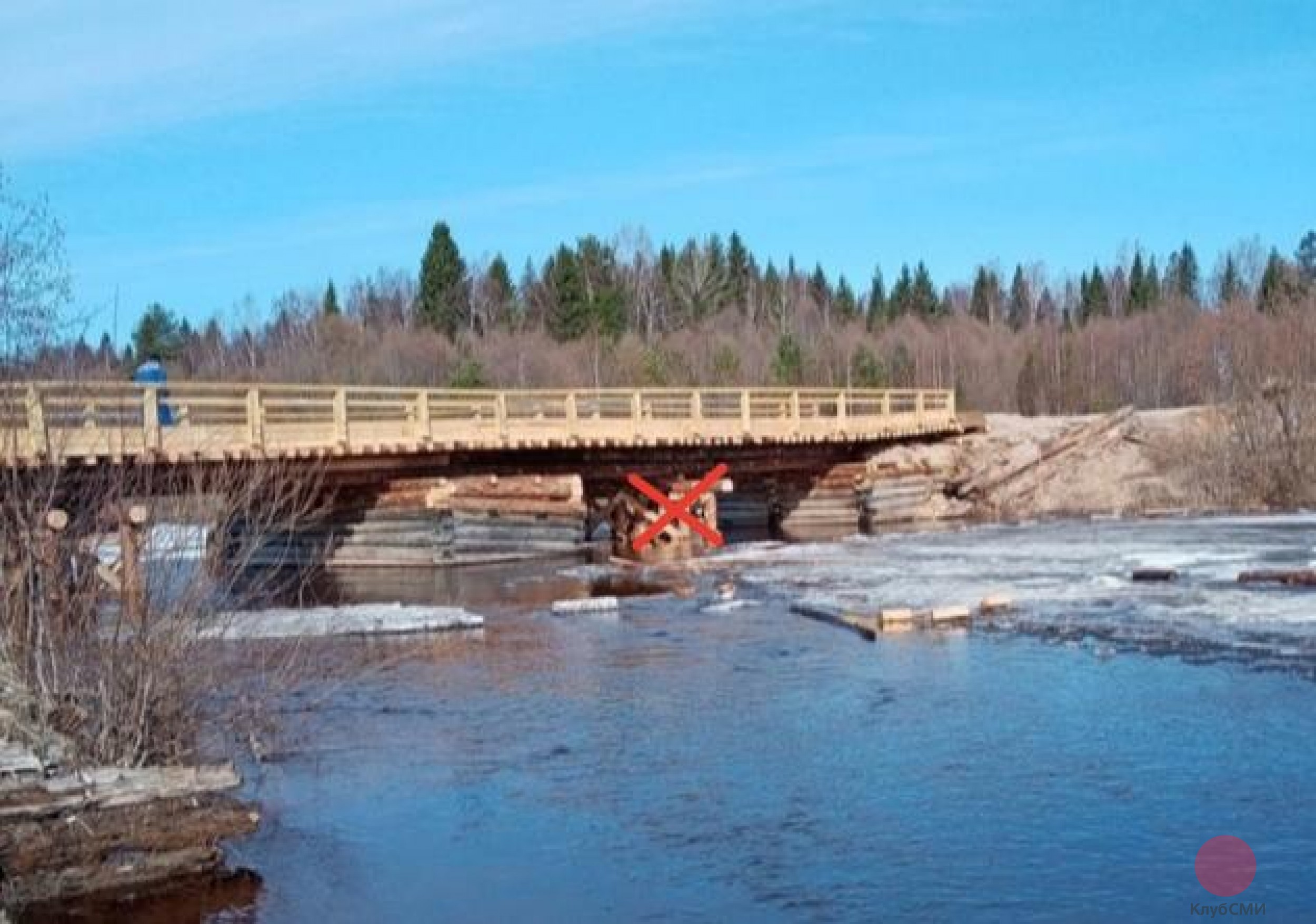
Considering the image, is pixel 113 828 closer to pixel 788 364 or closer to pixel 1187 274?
pixel 788 364

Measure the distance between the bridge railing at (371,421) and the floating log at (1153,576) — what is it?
14.2 metres

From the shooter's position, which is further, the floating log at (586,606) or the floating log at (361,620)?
the floating log at (586,606)

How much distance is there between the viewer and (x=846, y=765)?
1511 centimetres

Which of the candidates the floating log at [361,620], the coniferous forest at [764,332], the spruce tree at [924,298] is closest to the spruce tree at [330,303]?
the coniferous forest at [764,332]

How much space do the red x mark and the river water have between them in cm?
1553

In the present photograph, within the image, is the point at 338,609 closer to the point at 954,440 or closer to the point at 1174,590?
the point at 1174,590

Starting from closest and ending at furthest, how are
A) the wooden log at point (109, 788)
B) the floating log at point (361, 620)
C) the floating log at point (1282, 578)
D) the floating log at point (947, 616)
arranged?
the wooden log at point (109, 788) → the floating log at point (361, 620) → the floating log at point (947, 616) → the floating log at point (1282, 578)

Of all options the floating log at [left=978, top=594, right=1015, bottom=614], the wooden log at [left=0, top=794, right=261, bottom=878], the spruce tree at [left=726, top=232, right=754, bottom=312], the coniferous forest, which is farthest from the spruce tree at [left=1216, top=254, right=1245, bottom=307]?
the wooden log at [left=0, top=794, right=261, bottom=878]

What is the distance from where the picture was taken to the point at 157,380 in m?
29.3

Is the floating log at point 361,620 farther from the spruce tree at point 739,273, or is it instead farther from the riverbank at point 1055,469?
the spruce tree at point 739,273

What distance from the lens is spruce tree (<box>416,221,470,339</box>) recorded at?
106 m

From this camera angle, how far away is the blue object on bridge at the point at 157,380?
26625 mm

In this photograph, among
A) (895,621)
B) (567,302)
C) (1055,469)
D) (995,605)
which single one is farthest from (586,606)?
(567,302)

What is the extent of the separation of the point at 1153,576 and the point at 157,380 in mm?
17849
